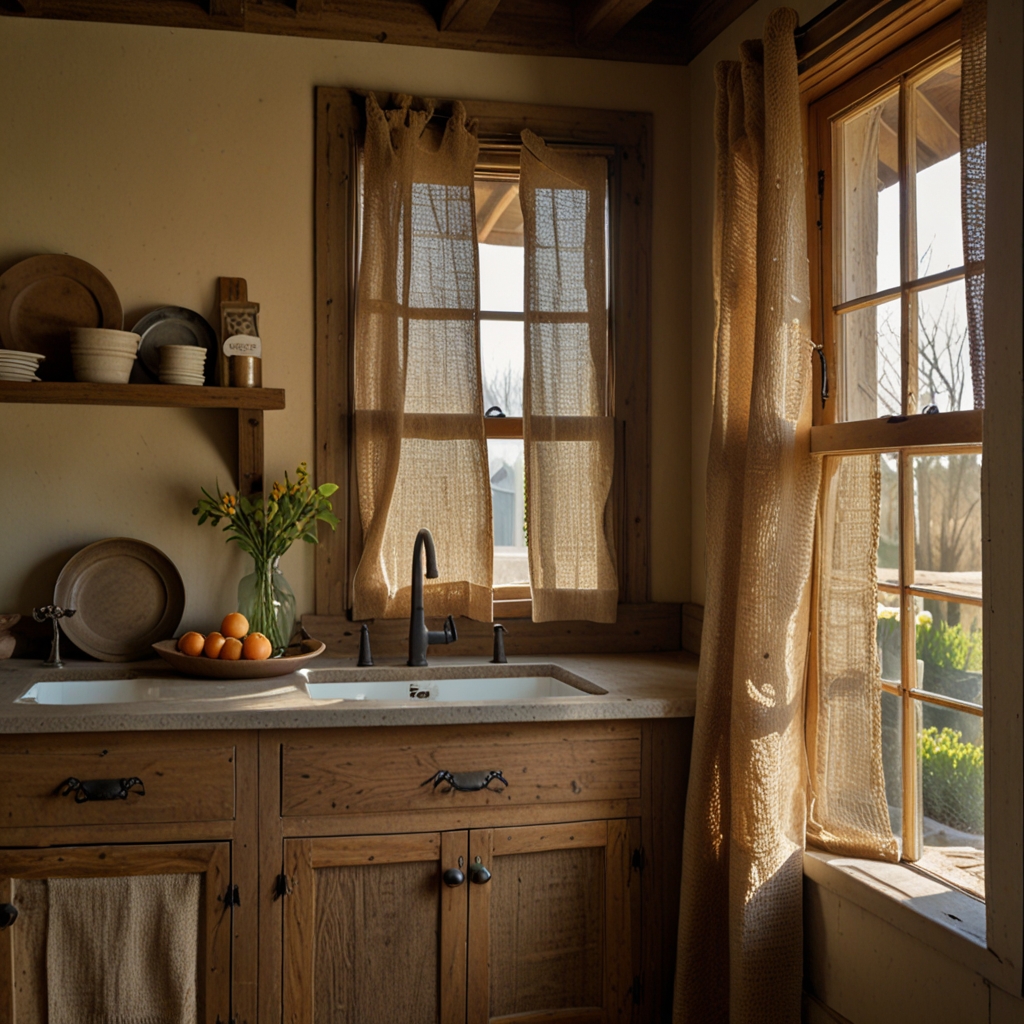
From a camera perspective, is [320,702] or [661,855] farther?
[661,855]

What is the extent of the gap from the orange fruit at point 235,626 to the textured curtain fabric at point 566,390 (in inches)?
31.8

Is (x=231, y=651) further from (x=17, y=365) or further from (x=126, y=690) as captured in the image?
(x=17, y=365)

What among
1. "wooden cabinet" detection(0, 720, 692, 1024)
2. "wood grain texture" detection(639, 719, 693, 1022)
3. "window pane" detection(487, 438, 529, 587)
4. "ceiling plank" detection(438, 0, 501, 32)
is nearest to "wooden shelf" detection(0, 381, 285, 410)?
"window pane" detection(487, 438, 529, 587)

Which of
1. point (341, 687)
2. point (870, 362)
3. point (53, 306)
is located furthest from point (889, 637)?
point (53, 306)

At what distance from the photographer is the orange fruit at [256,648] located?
7.96 feet

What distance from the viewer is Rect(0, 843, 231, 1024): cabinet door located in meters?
2.05

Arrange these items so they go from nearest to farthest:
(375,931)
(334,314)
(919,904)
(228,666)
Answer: (919,904) → (375,931) → (228,666) → (334,314)

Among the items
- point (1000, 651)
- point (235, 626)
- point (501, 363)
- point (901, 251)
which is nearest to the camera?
point (1000, 651)

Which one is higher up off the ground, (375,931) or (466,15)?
(466,15)

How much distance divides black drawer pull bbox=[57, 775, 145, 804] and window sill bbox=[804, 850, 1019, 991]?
4.82ft

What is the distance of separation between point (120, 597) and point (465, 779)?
3.66ft

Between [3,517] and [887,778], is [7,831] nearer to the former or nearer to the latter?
[3,517]

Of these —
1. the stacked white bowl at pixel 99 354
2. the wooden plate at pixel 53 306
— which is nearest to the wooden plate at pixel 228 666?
the stacked white bowl at pixel 99 354

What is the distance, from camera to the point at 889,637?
6.56 feet
